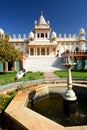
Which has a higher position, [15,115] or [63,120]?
[15,115]

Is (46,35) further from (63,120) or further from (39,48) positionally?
(63,120)

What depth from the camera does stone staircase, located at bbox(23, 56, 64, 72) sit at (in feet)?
93.3

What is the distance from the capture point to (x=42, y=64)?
30797 mm

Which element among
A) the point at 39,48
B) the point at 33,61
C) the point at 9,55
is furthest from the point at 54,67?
the point at 39,48

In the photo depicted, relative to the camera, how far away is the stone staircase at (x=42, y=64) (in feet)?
93.3

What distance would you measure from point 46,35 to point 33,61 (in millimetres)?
22494

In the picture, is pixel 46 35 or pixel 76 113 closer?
pixel 76 113

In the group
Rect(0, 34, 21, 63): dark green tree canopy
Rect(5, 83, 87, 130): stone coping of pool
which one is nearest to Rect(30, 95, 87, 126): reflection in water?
Rect(5, 83, 87, 130): stone coping of pool

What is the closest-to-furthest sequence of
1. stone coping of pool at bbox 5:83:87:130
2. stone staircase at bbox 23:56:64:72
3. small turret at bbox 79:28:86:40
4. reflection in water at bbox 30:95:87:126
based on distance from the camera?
stone coping of pool at bbox 5:83:87:130
reflection in water at bbox 30:95:87:126
stone staircase at bbox 23:56:64:72
small turret at bbox 79:28:86:40

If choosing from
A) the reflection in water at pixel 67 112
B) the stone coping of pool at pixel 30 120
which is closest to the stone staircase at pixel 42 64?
the reflection in water at pixel 67 112

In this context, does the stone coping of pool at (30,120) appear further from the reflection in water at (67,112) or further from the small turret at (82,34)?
the small turret at (82,34)

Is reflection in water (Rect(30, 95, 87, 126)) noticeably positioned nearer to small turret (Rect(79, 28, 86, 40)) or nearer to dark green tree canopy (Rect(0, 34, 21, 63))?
dark green tree canopy (Rect(0, 34, 21, 63))

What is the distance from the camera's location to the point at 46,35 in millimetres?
51656

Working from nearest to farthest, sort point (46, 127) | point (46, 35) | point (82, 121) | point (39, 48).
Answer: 1. point (46, 127)
2. point (82, 121)
3. point (39, 48)
4. point (46, 35)
